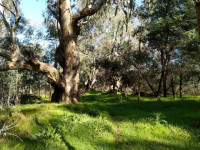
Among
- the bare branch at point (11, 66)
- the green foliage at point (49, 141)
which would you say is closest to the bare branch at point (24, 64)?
the bare branch at point (11, 66)

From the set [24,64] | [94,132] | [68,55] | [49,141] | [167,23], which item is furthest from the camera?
[167,23]

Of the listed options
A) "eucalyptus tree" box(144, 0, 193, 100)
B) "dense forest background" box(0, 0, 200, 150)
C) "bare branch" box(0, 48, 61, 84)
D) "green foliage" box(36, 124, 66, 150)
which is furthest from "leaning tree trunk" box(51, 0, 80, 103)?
"eucalyptus tree" box(144, 0, 193, 100)

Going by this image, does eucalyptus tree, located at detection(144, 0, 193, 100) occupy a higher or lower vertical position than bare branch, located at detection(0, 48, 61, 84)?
higher

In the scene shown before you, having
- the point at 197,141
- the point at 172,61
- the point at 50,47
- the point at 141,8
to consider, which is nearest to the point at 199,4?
the point at 197,141

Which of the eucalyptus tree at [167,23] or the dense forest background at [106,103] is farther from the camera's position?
the eucalyptus tree at [167,23]

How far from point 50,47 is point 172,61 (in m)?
19.4

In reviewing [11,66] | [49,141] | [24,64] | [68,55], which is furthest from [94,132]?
[68,55]

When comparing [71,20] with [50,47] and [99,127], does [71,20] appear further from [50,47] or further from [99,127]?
[50,47]

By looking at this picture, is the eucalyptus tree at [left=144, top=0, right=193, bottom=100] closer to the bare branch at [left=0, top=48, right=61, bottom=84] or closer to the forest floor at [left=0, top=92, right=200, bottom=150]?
the forest floor at [left=0, top=92, right=200, bottom=150]

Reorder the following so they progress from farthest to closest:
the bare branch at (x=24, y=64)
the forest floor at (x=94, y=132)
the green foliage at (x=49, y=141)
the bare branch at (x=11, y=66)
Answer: the bare branch at (x=24, y=64) → the bare branch at (x=11, y=66) → the forest floor at (x=94, y=132) → the green foliage at (x=49, y=141)

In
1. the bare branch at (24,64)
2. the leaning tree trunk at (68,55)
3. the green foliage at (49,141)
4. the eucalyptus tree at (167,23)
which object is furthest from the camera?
the eucalyptus tree at (167,23)

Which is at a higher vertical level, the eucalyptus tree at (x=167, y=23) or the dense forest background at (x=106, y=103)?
the eucalyptus tree at (x=167, y=23)

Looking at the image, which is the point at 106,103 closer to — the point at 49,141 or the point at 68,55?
the point at 68,55

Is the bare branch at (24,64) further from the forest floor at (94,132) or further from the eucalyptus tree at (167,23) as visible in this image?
the eucalyptus tree at (167,23)
